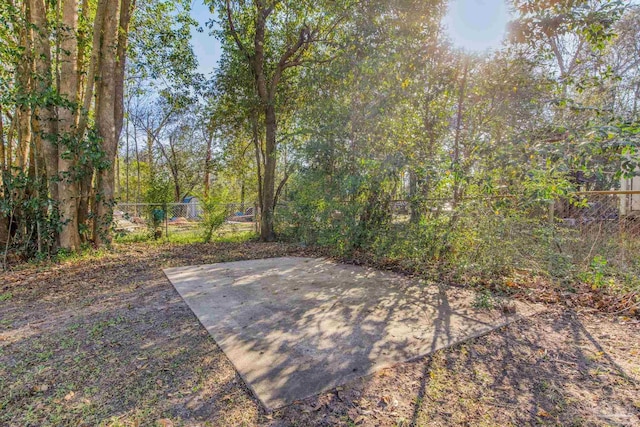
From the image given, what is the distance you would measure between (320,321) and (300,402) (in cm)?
111

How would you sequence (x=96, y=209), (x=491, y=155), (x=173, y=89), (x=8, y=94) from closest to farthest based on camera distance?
1. (x=491, y=155)
2. (x=8, y=94)
3. (x=96, y=209)
4. (x=173, y=89)

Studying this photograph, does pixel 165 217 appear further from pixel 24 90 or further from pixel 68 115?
pixel 24 90

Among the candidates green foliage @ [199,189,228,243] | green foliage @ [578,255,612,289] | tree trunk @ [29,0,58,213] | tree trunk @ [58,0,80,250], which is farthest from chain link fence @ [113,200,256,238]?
green foliage @ [578,255,612,289]

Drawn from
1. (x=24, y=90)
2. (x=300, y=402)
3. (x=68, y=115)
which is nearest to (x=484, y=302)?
(x=300, y=402)

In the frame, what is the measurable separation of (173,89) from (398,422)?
882 cm

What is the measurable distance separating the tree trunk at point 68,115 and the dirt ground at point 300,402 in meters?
2.77

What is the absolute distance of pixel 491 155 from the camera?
10.5 ft

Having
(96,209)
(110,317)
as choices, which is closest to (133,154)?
(96,209)

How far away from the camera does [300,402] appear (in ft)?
5.30

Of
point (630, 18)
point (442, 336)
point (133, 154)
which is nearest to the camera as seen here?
point (442, 336)

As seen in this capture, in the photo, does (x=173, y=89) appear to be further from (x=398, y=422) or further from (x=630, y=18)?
(x=630, y=18)

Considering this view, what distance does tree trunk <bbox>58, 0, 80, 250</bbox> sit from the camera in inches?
198

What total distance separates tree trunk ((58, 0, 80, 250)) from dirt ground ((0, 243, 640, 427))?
277 cm

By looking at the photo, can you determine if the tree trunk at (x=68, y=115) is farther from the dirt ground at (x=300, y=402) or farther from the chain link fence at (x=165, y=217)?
the dirt ground at (x=300, y=402)
